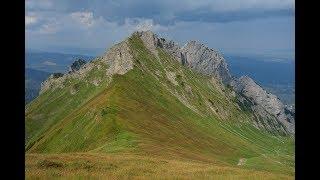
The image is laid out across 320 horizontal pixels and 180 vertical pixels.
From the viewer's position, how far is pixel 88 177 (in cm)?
3094

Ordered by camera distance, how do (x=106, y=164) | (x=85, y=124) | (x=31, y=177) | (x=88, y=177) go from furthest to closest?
(x=85, y=124)
(x=106, y=164)
(x=88, y=177)
(x=31, y=177)
